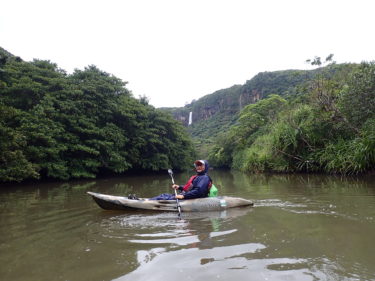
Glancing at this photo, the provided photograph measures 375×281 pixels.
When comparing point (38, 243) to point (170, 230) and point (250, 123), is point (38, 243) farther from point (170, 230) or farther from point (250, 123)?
point (250, 123)

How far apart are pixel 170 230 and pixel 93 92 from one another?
15842mm

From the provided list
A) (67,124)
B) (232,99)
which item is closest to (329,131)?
(67,124)

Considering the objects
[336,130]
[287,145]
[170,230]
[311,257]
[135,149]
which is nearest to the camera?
[311,257]

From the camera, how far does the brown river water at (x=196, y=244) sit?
286 centimetres

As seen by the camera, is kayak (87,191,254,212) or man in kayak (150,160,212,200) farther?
man in kayak (150,160,212,200)

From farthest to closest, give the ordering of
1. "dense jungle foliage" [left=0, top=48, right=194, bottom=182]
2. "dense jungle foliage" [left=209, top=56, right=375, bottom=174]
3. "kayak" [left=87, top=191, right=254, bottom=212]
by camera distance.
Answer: "dense jungle foliage" [left=0, top=48, right=194, bottom=182], "dense jungle foliage" [left=209, top=56, right=375, bottom=174], "kayak" [left=87, top=191, right=254, bottom=212]

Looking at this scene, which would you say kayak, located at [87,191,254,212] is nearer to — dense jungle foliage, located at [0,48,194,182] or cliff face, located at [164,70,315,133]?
dense jungle foliage, located at [0,48,194,182]

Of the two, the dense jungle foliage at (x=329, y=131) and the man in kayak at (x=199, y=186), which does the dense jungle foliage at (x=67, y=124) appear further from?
the dense jungle foliage at (x=329, y=131)

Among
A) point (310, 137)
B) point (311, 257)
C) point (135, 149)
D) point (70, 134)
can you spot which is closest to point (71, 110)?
point (70, 134)

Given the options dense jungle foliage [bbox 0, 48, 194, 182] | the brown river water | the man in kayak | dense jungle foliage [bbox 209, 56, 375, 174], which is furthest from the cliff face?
the brown river water

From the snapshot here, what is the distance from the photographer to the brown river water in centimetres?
286

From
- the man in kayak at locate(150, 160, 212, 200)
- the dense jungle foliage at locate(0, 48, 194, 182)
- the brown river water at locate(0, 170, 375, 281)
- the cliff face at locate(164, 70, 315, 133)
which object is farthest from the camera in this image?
the cliff face at locate(164, 70, 315, 133)

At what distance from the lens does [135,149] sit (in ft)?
70.9

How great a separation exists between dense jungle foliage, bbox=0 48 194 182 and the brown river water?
7.90 meters
